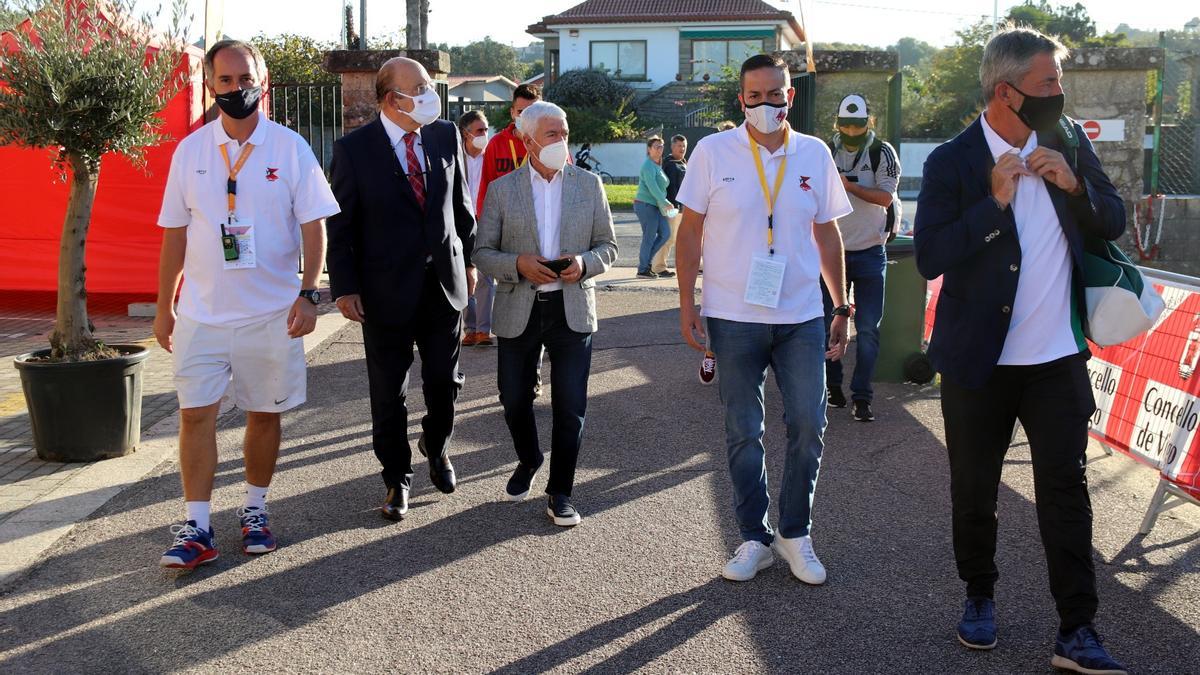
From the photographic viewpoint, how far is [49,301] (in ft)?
42.9

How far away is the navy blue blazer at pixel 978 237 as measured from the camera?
4.02 m

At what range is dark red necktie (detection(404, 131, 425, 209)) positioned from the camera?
18.1ft

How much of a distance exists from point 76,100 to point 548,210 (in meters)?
3.13

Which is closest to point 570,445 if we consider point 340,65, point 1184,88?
point 340,65

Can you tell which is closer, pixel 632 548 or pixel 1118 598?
pixel 1118 598

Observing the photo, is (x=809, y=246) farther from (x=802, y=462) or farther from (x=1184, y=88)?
(x=1184, y=88)

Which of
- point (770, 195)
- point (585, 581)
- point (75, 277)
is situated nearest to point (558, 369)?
point (585, 581)

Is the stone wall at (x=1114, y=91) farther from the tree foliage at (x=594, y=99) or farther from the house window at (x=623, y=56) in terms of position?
the house window at (x=623, y=56)

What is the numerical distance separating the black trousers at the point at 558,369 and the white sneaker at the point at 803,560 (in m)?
1.15

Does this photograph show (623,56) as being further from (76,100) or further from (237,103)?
(237,103)

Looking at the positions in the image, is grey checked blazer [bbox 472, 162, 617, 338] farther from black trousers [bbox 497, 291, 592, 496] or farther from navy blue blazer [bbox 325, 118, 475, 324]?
navy blue blazer [bbox 325, 118, 475, 324]

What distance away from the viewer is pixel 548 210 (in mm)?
5586

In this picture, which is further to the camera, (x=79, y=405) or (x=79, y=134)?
(x=79, y=134)

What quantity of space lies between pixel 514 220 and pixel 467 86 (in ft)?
207
